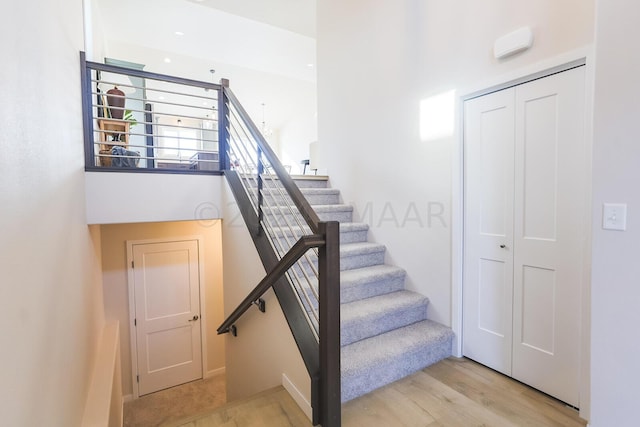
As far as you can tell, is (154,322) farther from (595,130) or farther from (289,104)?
(289,104)

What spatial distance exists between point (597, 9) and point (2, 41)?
2379 millimetres

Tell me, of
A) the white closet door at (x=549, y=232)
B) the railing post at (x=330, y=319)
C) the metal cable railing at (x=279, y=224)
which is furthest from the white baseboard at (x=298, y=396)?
the white closet door at (x=549, y=232)

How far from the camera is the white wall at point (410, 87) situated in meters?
2.10

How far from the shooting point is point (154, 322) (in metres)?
4.55

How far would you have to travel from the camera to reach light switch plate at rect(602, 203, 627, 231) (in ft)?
4.75

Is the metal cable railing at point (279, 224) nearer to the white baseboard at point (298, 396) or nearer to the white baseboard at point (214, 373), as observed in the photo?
the white baseboard at point (298, 396)

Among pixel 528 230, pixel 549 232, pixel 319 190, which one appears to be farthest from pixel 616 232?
pixel 319 190

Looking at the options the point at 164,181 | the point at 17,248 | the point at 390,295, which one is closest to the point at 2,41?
the point at 17,248

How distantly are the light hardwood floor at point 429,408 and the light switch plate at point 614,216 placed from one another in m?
1.10

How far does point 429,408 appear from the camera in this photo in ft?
6.23

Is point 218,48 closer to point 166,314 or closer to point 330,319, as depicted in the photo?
point 166,314

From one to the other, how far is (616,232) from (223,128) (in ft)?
10.2

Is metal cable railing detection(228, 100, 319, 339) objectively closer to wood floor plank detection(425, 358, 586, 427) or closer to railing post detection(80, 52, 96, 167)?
wood floor plank detection(425, 358, 586, 427)

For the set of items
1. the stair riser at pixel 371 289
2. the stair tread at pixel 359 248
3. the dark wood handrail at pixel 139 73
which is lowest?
the stair riser at pixel 371 289
